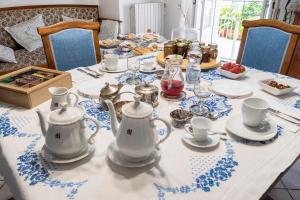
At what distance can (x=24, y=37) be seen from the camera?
120 inches

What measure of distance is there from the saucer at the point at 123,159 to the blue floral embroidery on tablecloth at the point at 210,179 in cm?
7

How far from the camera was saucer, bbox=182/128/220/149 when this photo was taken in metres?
0.76

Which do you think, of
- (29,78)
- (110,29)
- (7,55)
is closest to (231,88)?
(29,78)

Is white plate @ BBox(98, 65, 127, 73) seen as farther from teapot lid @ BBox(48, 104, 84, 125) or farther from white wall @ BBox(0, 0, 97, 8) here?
white wall @ BBox(0, 0, 97, 8)

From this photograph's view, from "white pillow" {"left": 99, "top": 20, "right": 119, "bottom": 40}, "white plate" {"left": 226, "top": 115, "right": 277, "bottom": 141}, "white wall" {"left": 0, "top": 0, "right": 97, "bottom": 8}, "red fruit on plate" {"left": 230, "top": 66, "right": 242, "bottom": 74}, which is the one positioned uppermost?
"white wall" {"left": 0, "top": 0, "right": 97, "bottom": 8}

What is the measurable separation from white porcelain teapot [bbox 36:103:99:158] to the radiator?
3366mm

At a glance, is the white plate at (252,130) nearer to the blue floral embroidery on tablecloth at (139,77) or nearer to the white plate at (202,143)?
the white plate at (202,143)

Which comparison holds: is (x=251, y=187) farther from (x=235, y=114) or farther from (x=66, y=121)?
(x=66, y=121)

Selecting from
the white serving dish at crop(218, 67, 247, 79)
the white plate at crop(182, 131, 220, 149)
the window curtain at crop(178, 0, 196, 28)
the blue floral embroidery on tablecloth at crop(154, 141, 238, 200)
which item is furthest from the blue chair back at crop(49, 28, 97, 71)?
the window curtain at crop(178, 0, 196, 28)

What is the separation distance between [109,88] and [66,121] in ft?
1.29

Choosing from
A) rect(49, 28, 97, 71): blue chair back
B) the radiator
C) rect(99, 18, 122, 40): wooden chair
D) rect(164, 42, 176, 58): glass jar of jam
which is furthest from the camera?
the radiator

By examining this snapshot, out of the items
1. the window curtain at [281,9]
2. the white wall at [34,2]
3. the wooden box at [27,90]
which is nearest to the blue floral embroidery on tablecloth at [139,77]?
the wooden box at [27,90]

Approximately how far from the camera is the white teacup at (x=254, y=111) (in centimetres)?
82

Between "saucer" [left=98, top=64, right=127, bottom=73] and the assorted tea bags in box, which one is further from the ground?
the assorted tea bags in box
